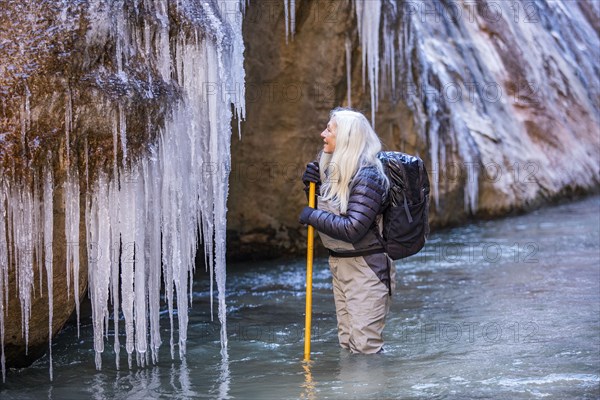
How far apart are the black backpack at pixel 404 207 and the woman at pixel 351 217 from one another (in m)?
0.06

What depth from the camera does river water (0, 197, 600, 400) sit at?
5.67 meters

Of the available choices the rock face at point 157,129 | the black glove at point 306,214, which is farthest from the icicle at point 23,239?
the black glove at point 306,214

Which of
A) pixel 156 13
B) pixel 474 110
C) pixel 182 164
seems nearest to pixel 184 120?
pixel 182 164

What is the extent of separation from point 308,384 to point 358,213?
1.10 metres

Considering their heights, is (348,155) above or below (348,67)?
below

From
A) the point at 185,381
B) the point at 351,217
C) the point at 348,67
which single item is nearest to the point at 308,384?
the point at 185,381

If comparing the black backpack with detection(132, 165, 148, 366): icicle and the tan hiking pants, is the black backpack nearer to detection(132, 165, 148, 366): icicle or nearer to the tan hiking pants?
the tan hiking pants

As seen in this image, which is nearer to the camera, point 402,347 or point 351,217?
point 351,217

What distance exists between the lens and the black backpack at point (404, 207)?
6.04 meters

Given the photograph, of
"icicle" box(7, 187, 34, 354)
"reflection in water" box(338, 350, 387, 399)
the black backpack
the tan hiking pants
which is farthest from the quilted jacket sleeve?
"icicle" box(7, 187, 34, 354)

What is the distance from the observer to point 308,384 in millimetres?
5770

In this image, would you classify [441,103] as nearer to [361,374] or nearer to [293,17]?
[293,17]

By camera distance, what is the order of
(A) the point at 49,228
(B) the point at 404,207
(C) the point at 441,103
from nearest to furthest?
(A) the point at 49,228
(B) the point at 404,207
(C) the point at 441,103

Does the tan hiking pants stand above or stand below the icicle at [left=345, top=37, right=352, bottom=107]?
below
